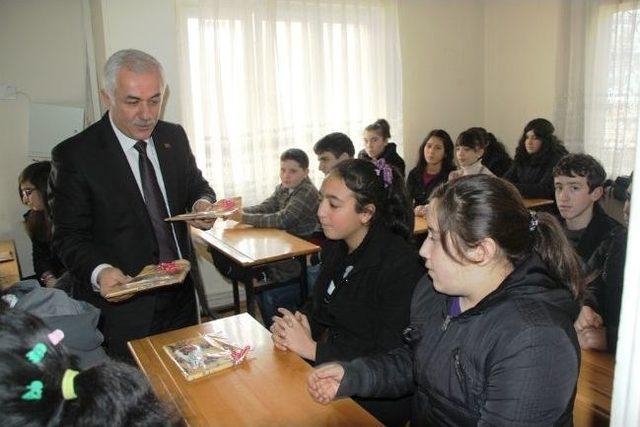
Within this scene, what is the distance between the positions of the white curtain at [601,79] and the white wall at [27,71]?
186 inches

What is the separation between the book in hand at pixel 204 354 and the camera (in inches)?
62.2

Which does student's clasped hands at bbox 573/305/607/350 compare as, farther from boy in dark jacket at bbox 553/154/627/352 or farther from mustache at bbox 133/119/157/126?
mustache at bbox 133/119/157/126

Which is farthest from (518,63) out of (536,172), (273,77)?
(273,77)

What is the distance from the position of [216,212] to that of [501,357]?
1478 mm

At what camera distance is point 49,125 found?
4.22 metres

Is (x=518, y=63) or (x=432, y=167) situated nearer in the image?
(x=432, y=167)

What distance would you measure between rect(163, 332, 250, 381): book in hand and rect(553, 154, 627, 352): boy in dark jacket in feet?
4.29

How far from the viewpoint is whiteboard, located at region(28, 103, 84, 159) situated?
420cm

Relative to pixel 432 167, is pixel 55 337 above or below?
above

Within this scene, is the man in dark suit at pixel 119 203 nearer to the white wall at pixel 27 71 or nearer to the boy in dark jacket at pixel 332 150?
the boy in dark jacket at pixel 332 150

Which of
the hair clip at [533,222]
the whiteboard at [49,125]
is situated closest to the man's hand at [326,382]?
the hair clip at [533,222]

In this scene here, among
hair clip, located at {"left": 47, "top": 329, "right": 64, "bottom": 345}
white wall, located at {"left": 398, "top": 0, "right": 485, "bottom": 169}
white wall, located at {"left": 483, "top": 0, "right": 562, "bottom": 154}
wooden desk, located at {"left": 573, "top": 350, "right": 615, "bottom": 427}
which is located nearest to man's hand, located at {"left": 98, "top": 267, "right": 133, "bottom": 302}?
hair clip, located at {"left": 47, "top": 329, "right": 64, "bottom": 345}

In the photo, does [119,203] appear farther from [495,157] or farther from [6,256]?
[495,157]

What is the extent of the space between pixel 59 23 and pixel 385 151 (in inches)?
123
